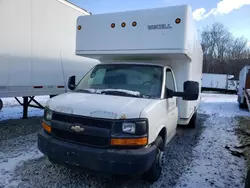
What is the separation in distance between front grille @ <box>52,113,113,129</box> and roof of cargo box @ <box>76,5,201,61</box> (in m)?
2.23

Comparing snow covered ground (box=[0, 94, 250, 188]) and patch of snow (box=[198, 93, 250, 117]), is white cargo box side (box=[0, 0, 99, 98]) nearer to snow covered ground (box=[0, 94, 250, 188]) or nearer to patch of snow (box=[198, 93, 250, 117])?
snow covered ground (box=[0, 94, 250, 188])

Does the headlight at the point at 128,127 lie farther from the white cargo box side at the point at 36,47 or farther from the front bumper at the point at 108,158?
the white cargo box side at the point at 36,47

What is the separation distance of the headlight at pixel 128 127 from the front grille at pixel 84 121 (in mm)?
188

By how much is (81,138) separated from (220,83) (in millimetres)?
33499

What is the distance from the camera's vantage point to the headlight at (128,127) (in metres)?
3.10

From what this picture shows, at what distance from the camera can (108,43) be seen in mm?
5152

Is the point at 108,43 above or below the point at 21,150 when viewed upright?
above

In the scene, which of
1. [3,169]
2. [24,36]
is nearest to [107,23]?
[24,36]

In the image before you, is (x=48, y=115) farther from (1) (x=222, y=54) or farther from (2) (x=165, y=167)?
(1) (x=222, y=54)

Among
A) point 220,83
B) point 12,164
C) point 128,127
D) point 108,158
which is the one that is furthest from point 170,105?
point 220,83

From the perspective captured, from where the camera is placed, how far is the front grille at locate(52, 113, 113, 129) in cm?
313

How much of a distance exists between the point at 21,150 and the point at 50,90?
8.66ft

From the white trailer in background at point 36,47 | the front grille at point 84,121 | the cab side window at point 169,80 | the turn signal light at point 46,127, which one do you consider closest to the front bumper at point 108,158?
the front grille at point 84,121

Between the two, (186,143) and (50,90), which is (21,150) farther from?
(186,143)
